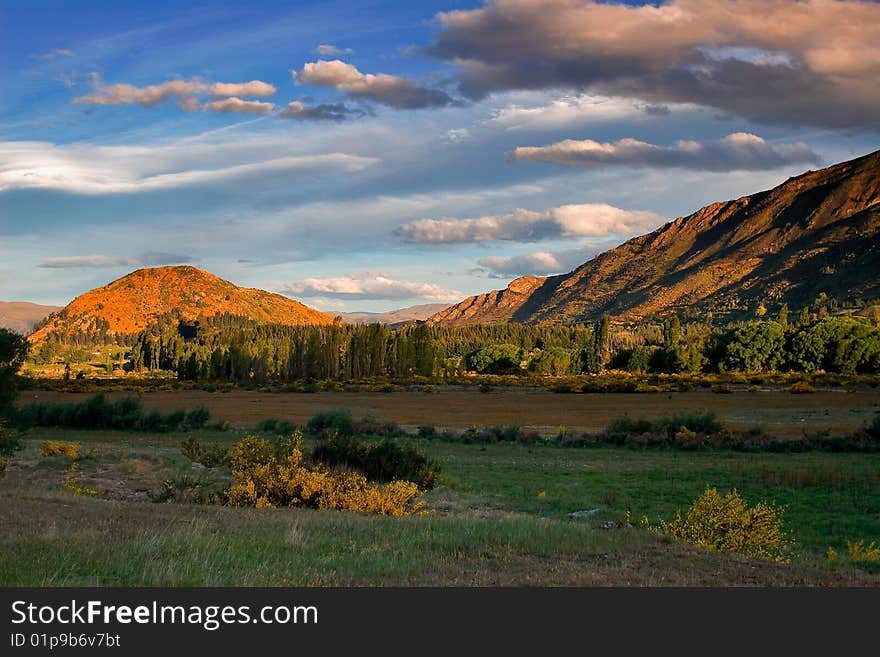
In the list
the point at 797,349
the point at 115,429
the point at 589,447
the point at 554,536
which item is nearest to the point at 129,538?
the point at 554,536

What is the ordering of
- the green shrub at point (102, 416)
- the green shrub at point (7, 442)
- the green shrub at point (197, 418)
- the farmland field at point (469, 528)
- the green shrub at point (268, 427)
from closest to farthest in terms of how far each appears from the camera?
the farmland field at point (469, 528) → the green shrub at point (7, 442) → the green shrub at point (268, 427) → the green shrub at point (102, 416) → the green shrub at point (197, 418)

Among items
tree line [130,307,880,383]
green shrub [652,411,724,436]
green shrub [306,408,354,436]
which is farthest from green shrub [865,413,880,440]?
tree line [130,307,880,383]

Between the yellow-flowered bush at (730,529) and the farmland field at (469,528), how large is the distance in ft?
2.20

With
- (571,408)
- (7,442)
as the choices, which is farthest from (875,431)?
(7,442)

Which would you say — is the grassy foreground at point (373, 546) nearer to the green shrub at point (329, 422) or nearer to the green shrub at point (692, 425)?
the green shrub at point (692, 425)

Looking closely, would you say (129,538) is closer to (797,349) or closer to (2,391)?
(2,391)

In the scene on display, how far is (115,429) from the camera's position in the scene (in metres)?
51.7

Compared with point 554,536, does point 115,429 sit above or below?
below

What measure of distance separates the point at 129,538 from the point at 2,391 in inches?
1069

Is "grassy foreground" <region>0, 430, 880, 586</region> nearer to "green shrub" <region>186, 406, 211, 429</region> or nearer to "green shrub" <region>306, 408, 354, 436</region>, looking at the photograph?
"green shrub" <region>306, 408, 354, 436</region>

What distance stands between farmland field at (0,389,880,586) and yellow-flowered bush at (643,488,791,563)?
670 millimetres

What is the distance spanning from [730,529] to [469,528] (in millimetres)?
4410

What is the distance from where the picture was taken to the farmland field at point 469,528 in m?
8.62

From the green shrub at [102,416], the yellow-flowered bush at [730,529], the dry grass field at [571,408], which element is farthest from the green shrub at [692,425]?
the green shrub at [102,416]
